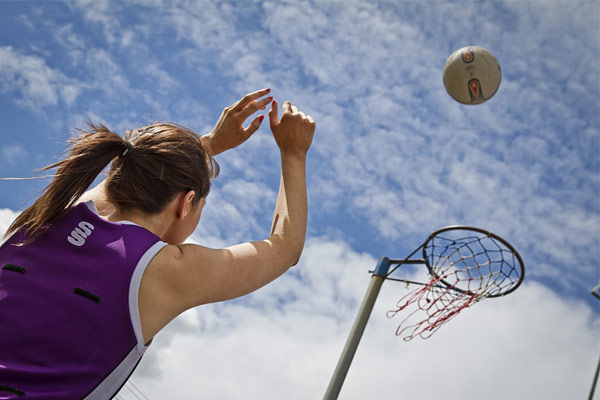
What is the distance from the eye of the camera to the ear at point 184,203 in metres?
2.07

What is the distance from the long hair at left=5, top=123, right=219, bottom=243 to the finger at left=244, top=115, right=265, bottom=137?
750mm

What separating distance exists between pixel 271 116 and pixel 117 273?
3.41 feet

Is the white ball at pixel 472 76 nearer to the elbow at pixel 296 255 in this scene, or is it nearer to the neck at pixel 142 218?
the elbow at pixel 296 255

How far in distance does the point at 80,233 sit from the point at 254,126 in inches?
47.3

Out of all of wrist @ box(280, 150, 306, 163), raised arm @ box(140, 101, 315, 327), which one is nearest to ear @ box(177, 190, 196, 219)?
raised arm @ box(140, 101, 315, 327)

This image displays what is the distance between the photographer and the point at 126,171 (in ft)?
6.64

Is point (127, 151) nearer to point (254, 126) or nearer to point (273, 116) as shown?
point (273, 116)

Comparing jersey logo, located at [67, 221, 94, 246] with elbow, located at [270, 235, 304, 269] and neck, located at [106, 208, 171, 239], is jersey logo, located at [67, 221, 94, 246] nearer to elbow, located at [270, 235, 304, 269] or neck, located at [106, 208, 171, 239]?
neck, located at [106, 208, 171, 239]

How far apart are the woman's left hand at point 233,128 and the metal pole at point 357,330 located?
17.8 feet

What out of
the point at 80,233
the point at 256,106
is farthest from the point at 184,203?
the point at 256,106

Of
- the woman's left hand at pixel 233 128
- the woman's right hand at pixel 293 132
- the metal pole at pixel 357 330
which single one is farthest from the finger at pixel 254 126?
the metal pole at pixel 357 330

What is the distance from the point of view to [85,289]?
1.74 metres

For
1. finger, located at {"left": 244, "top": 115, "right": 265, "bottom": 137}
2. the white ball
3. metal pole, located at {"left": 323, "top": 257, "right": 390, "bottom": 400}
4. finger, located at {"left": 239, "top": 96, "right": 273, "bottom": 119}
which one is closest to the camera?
finger, located at {"left": 239, "top": 96, "right": 273, "bottom": 119}

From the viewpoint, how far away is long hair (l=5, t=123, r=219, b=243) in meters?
1.88
